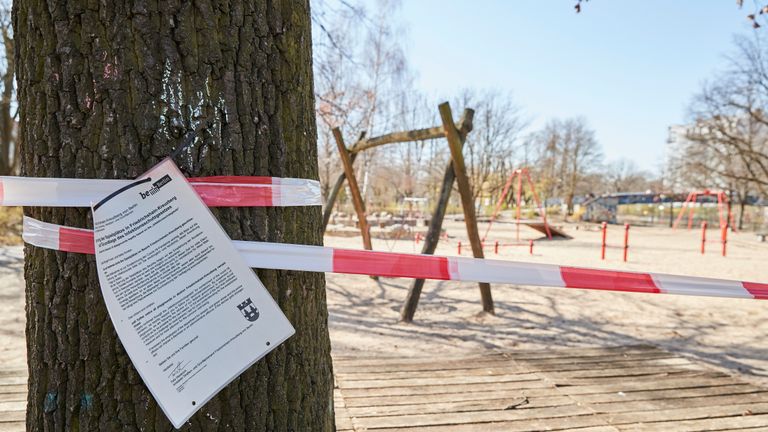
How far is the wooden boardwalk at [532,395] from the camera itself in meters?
2.53

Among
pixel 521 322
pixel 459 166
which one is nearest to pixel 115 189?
pixel 459 166

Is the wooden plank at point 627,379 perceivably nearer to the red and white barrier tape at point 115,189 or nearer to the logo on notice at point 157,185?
the red and white barrier tape at point 115,189

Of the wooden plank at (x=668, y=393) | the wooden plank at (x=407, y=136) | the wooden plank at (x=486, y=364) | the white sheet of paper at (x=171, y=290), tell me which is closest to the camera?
the white sheet of paper at (x=171, y=290)

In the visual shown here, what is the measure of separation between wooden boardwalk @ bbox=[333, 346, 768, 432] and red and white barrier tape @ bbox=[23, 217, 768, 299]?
3.13ft

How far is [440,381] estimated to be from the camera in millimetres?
3109

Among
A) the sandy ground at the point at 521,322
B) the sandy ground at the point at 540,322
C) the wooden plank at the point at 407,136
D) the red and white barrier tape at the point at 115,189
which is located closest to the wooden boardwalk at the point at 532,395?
the sandy ground at the point at 521,322

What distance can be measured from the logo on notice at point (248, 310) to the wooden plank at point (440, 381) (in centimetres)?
195

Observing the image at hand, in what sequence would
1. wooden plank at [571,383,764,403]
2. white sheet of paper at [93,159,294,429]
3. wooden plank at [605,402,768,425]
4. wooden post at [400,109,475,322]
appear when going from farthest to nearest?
wooden post at [400,109,475,322] < wooden plank at [571,383,764,403] < wooden plank at [605,402,768,425] < white sheet of paper at [93,159,294,429]

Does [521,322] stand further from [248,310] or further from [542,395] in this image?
[248,310]

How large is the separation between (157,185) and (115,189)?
0.09 metres

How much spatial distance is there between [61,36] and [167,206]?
0.42 m

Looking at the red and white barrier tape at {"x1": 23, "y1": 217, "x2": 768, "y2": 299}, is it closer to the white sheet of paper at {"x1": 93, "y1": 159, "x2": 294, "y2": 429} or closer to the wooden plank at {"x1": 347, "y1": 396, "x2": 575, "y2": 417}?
the white sheet of paper at {"x1": 93, "y1": 159, "x2": 294, "y2": 429}

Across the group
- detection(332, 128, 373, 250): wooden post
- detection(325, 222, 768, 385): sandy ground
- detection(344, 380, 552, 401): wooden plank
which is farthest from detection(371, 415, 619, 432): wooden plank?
detection(332, 128, 373, 250): wooden post

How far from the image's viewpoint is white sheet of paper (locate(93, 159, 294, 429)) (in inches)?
42.3
